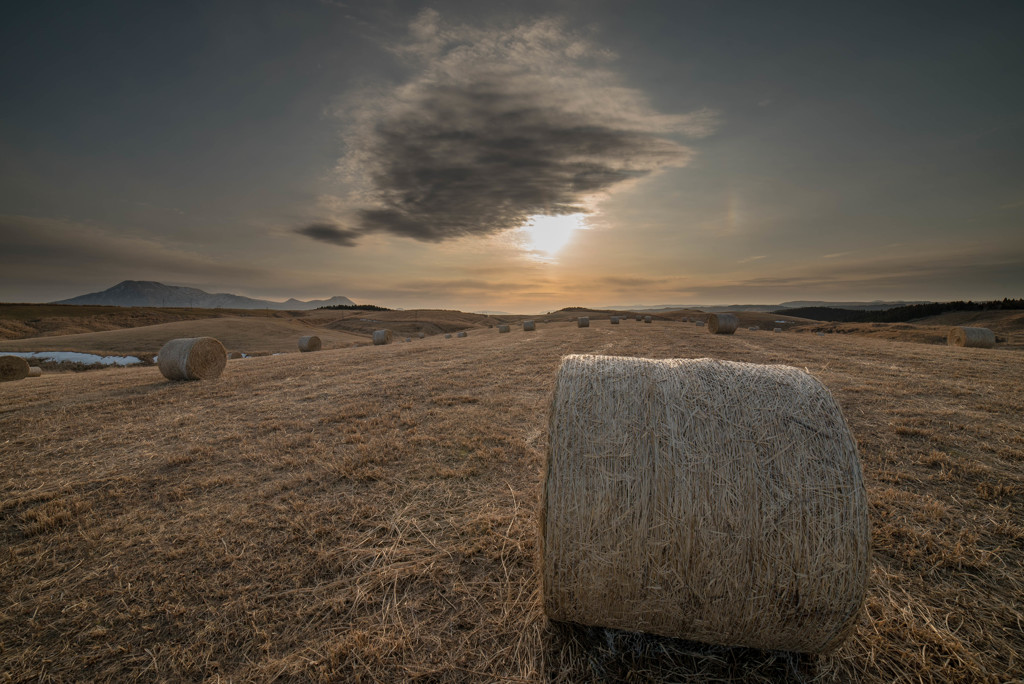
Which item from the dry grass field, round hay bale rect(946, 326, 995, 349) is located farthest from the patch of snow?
round hay bale rect(946, 326, 995, 349)

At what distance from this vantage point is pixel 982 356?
46.6 feet

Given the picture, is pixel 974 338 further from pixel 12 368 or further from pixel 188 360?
pixel 12 368

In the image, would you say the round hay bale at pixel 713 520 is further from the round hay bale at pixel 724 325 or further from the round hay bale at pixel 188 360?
the round hay bale at pixel 724 325

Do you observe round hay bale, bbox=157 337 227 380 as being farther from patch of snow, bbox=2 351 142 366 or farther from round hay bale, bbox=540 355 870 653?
patch of snow, bbox=2 351 142 366

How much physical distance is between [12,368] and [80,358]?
11708 millimetres

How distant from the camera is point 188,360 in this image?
12.4 m

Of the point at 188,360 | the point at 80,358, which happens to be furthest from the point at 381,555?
the point at 80,358

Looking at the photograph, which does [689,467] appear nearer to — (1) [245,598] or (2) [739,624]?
(2) [739,624]

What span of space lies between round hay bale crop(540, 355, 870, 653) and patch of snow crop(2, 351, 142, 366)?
32.6 metres

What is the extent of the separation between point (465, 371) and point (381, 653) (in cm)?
1004

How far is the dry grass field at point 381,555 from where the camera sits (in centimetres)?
266

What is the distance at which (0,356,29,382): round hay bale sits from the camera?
1469cm

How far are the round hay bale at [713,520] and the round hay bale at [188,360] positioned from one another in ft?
48.6

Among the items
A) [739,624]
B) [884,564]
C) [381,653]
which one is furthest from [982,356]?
[381,653]
